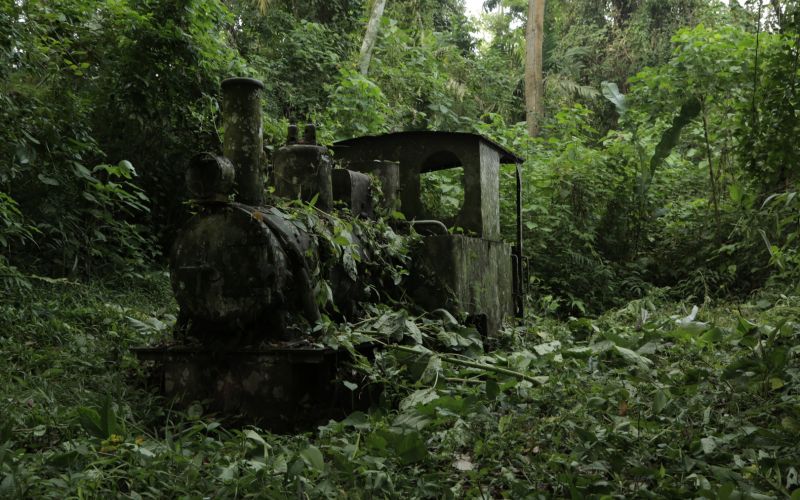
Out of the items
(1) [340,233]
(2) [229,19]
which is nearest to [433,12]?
(2) [229,19]

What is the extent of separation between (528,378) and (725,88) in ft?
27.0

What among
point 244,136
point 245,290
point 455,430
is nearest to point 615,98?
point 244,136

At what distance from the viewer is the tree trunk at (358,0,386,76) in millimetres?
13219

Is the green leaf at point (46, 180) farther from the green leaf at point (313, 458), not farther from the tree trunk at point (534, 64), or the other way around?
the tree trunk at point (534, 64)

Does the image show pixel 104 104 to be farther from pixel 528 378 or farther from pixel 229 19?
pixel 528 378

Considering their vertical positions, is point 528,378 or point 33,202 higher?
point 33,202

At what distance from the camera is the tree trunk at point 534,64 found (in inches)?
633

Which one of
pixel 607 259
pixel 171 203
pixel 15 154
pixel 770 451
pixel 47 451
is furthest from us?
pixel 607 259

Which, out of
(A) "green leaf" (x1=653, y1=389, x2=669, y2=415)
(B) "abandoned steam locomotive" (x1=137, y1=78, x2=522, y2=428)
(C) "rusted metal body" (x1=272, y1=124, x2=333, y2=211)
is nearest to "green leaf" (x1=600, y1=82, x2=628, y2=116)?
(C) "rusted metal body" (x1=272, y1=124, x2=333, y2=211)

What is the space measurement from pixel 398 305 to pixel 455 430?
2144 mm

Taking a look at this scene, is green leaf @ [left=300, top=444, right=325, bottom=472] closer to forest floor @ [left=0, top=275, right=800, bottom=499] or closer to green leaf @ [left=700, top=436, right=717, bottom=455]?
forest floor @ [left=0, top=275, right=800, bottom=499]

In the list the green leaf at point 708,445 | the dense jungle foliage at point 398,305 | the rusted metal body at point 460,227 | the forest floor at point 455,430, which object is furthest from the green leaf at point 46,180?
the green leaf at point 708,445

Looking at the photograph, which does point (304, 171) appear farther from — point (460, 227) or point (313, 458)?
point (313, 458)

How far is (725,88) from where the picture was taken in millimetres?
9922
